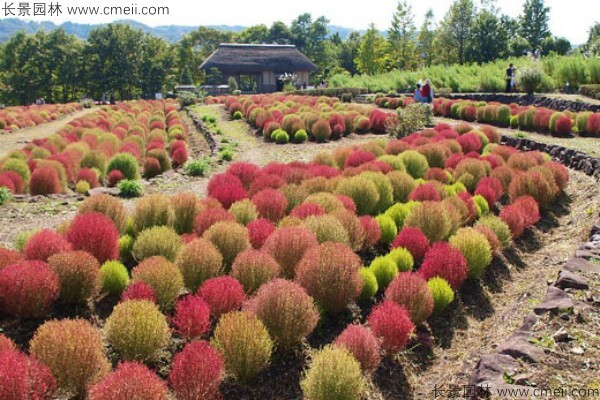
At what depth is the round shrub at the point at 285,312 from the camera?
14.8 ft

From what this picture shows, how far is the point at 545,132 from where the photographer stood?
15.9m

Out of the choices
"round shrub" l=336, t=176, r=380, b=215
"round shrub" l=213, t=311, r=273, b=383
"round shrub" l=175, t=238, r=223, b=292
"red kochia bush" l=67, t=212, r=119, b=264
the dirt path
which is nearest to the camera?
"round shrub" l=213, t=311, r=273, b=383

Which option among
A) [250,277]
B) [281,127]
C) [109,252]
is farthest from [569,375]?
[281,127]

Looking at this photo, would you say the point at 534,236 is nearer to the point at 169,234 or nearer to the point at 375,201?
the point at 375,201

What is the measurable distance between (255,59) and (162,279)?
52949mm

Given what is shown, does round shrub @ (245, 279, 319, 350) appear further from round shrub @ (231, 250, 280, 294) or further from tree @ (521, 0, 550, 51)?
tree @ (521, 0, 550, 51)

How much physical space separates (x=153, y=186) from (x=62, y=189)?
201 centimetres

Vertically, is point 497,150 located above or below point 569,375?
above

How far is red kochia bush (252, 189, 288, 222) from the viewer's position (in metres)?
7.50

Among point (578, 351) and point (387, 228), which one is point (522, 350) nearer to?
point (578, 351)

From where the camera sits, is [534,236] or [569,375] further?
[534,236]

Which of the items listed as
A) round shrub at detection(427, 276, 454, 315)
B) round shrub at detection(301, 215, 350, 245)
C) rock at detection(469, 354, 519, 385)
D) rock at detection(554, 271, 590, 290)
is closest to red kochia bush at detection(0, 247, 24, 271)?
round shrub at detection(301, 215, 350, 245)

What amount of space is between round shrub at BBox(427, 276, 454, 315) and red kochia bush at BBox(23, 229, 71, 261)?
3922 mm

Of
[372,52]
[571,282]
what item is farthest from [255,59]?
[571,282]
